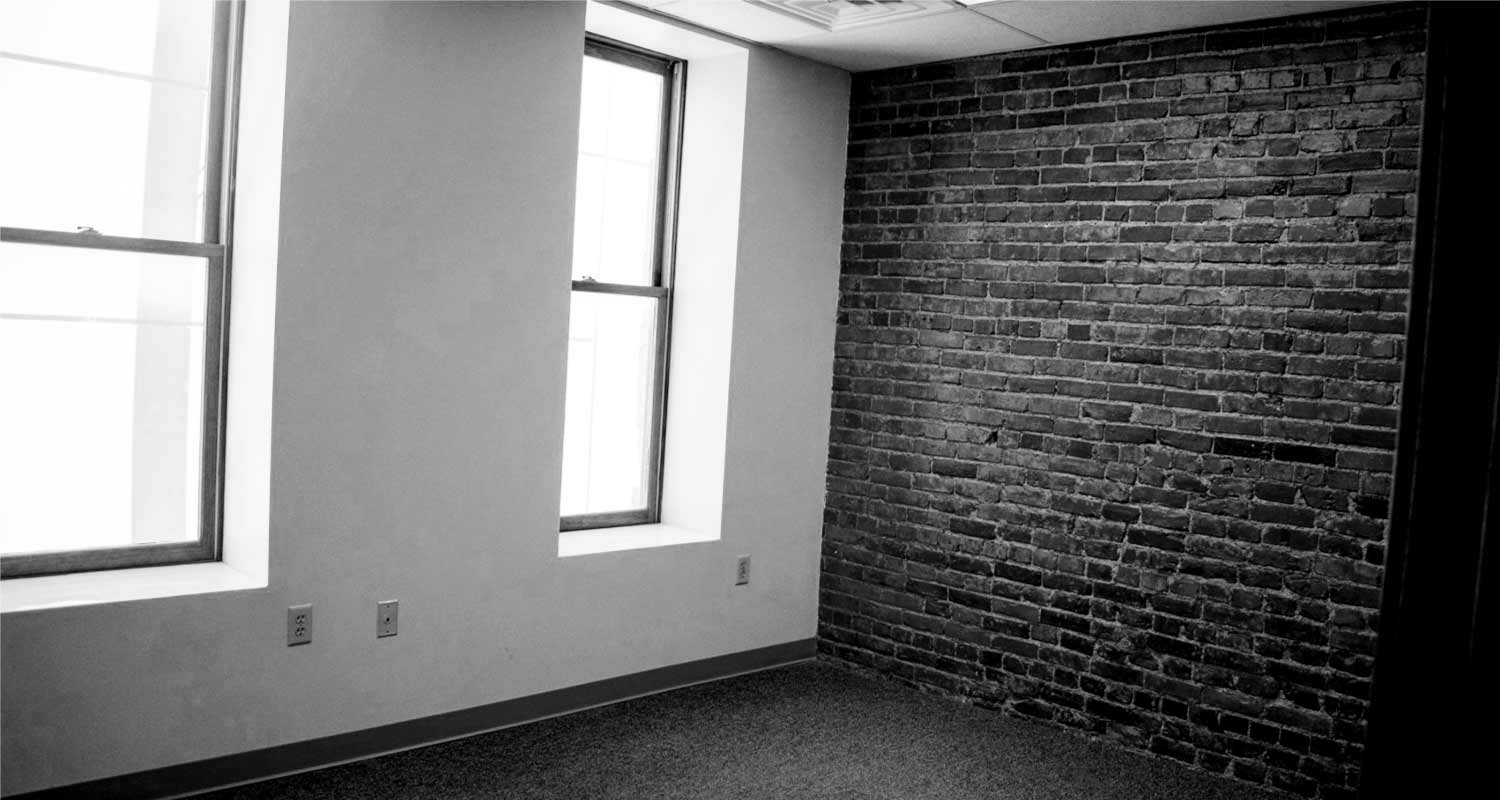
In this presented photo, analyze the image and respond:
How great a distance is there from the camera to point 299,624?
3.32 m

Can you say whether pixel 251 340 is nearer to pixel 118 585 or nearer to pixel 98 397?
pixel 98 397

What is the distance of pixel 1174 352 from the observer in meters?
3.95

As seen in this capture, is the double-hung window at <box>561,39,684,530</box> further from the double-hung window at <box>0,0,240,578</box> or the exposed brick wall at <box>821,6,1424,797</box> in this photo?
the double-hung window at <box>0,0,240,578</box>

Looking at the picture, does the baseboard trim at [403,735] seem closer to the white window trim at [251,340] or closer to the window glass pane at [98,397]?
the white window trim at [251,340]

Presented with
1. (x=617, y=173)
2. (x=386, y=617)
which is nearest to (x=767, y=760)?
(x=386, y=617)

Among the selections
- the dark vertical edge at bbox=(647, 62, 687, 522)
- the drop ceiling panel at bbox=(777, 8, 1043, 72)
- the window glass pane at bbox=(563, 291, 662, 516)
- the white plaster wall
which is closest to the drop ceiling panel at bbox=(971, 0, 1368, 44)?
the drop ceiling panel at bbox=(777, 8, 1043, 72)

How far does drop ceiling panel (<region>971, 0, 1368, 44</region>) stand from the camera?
11.8 ft

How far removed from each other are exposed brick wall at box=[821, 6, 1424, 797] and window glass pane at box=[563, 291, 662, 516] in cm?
86

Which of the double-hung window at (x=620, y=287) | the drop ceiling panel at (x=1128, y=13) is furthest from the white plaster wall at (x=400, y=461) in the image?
the drop ceiling panel at (x=1128, y=13)

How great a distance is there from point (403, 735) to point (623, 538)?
111 centimetres

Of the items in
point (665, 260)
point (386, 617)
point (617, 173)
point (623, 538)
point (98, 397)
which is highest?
point (617, 173)

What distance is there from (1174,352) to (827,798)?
189cm

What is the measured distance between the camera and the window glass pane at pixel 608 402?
174 inches

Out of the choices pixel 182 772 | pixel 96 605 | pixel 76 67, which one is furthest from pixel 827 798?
pixel 76 67
